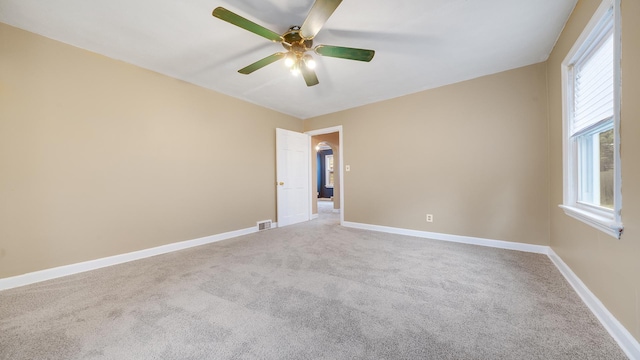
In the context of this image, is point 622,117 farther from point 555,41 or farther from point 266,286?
point 266,286

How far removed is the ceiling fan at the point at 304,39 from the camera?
1.51 m

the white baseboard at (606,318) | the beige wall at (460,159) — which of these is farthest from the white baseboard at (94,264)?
the white baseboard at (606,318)

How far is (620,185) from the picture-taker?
50.4 inches

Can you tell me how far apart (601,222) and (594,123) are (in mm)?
791

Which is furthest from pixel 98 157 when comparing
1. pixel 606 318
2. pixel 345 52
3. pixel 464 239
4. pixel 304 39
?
pixel 464 239

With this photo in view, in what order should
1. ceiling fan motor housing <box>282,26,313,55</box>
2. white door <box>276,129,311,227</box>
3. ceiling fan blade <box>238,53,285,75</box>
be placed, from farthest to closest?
white door <box>276,129,311,227</box> → ceiling fan blade <box>238,53,285,75</box> → ceiling fan motor housing <box>282,26,313,55</box>

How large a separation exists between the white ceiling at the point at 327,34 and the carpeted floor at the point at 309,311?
95.0 inches

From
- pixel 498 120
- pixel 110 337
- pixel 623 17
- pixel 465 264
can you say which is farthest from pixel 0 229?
pixel 498 120

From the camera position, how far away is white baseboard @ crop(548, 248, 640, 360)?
1151mm

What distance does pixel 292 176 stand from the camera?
15.6 feet

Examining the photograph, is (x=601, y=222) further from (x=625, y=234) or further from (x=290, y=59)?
(x=290, y=59)

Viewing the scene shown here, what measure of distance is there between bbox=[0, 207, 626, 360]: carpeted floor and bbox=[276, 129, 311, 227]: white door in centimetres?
202

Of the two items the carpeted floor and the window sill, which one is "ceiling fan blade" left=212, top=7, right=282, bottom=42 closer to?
the carpeted floor

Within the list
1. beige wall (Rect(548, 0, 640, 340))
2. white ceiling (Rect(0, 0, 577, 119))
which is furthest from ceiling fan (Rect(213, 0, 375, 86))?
beige wall (Rect(548, 0, 640, 340))
